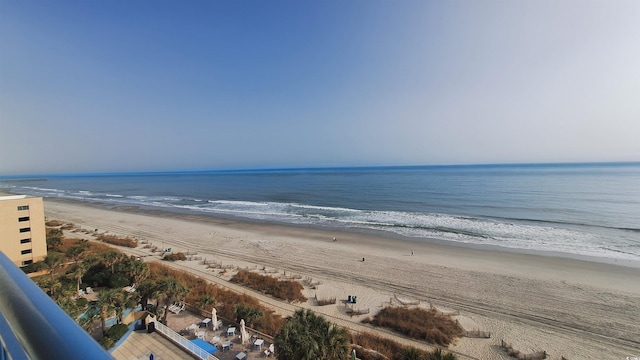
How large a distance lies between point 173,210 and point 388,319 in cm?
4487

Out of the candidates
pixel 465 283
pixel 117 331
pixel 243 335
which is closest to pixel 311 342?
pixel 243 335

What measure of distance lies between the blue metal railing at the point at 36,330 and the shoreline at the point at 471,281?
1512cm

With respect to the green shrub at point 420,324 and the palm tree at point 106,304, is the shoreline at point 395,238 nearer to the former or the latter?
the green shrub at point 420,324

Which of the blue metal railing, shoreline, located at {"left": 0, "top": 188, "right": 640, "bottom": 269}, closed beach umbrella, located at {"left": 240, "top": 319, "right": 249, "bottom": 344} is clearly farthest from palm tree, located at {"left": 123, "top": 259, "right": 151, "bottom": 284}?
shoreline, located at {"left": 0, "top": 188, "right": 640, "bottom": 269}

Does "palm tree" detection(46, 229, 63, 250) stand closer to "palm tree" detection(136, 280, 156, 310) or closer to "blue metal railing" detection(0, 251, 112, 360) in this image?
"palm tree" detection(136, 280, 156, 310)

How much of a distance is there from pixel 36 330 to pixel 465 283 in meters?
21.8

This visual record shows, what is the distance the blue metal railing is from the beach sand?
1470 cm

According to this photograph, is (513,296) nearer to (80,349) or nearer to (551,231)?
(551,231)

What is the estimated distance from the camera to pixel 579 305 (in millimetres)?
16219

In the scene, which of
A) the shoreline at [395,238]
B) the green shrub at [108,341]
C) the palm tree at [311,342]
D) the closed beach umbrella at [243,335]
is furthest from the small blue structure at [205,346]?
the shoreline at [395,238]

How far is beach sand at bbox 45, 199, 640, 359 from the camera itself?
1360cm

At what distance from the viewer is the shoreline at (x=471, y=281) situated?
44.8 feet

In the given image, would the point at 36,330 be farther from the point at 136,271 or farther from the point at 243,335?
the point at 136,271

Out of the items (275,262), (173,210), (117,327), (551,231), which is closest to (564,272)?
(551,231)
